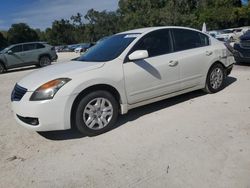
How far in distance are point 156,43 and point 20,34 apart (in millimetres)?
80275

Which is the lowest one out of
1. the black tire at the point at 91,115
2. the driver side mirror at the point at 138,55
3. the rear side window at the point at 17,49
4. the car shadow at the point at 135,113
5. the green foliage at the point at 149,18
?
the car shadow at the point at 135,113

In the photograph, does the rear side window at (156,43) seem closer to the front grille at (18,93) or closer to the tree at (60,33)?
the front grille at (18,93)

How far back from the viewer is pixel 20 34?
79438 millimetres

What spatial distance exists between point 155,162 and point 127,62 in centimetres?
189

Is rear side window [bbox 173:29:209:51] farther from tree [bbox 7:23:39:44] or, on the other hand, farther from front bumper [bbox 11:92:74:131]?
tree [bbox 7:23:39:44]

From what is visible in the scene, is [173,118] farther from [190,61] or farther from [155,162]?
[155,162]

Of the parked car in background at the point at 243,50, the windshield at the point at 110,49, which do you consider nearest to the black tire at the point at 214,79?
the windshield at the point at 110,49

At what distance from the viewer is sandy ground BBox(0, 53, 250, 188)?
11.2 feet

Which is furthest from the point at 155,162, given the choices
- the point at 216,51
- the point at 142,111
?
the point at 216,51

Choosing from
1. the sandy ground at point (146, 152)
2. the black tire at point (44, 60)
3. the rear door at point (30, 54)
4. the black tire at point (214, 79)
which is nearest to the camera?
the sandy ground at point (146, 152)

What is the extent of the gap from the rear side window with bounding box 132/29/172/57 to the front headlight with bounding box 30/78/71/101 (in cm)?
143

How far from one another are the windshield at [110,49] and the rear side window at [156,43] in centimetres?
18

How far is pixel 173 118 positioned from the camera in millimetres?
5277

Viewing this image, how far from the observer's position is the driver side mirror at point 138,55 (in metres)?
4.90
